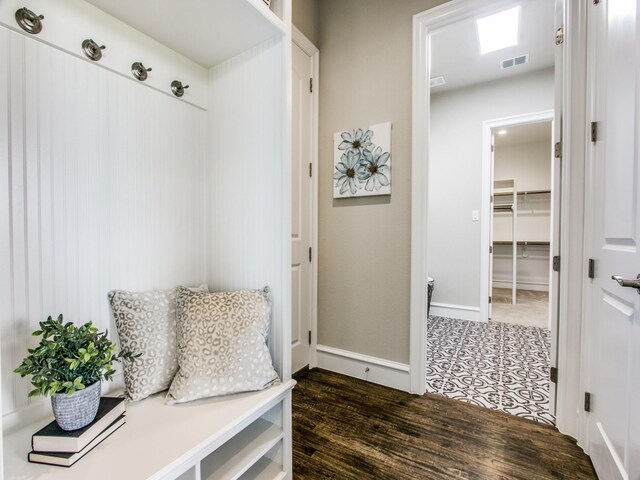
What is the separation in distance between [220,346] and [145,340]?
0.93 ft

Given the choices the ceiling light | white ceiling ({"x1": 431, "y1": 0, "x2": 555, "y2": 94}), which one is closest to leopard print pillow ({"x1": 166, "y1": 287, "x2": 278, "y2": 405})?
white ceiling ({"x1": 431, "y1": 0, "x2": 555, "y2": 94})

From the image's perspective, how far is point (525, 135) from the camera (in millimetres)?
4859

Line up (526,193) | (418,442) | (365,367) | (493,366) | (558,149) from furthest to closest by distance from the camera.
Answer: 1. (526,193)
2. (493,366)
3. (365,367)
4. (558,149)
5. (418,442)

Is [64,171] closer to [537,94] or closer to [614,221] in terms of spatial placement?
[614,221]

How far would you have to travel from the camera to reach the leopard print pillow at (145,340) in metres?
1.08

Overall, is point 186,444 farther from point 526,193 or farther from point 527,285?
point 527,285

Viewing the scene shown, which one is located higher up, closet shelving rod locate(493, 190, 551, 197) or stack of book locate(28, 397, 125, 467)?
closet shelving rod locate(493, 190, 551, 197)

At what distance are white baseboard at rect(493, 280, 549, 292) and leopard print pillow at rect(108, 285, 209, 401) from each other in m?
6.19

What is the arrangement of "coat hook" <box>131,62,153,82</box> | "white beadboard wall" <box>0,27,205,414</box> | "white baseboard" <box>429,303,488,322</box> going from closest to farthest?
"white beadboard wall" <box>0,27,205,414</box> → "coat hook" <box>131,62,153,82</box> → "white baseboard" <box>429,303,488,322</box>

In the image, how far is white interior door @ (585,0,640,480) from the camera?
39.3 inches

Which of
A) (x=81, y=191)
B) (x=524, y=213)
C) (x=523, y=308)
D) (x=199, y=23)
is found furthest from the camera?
(x=524, y=213)

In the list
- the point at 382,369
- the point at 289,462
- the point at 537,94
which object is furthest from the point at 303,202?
the point at 537,94

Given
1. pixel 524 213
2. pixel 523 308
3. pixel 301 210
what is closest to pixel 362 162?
pixel 301 210

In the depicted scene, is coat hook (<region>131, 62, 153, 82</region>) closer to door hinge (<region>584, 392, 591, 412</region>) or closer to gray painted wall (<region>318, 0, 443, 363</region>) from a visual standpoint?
gray painted wall (<region>318, 0, 443, 363</region>)
